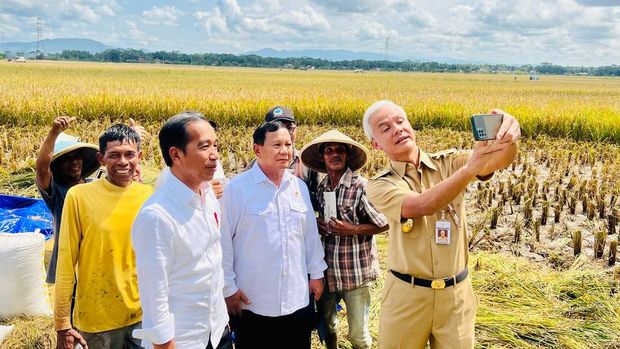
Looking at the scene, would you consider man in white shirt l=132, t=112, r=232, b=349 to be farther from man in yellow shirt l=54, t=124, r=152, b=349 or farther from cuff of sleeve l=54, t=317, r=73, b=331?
cuff of sleeve l=54, t=317, r=73, b=331

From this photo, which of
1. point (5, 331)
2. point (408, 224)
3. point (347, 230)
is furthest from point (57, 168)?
point (408, 224)

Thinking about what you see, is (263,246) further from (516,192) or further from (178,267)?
(516,192)

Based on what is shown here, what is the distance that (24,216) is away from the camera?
16.5 ft

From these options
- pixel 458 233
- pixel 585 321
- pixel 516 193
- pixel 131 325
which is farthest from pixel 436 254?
pixel 516 193

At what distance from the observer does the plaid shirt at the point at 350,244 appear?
2879 mm

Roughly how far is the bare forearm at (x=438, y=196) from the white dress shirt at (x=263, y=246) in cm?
75

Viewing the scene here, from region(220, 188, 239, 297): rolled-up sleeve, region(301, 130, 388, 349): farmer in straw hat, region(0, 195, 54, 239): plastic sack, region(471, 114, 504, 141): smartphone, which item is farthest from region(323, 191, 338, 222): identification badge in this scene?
region(0, 195, 54, 239): plastic sack

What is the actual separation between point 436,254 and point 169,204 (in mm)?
1109

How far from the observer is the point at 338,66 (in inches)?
5032

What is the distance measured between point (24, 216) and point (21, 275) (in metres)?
1.75

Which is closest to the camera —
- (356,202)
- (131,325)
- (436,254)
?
(436,254)

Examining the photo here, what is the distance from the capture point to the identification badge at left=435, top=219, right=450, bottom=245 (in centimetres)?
205

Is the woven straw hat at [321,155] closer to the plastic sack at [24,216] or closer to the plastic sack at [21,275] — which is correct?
the plastic sack at [21,275]

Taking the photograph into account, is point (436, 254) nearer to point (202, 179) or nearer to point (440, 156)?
point (440, 156)
